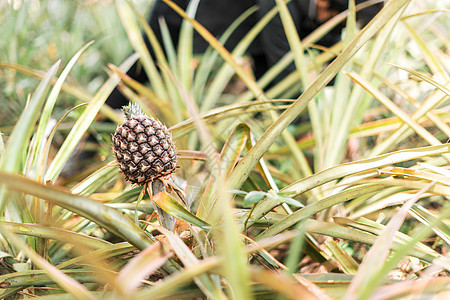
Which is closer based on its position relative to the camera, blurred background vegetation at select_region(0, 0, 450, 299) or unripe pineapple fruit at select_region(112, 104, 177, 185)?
blurred background vegetation at select_region(0, 0, 450, 299)

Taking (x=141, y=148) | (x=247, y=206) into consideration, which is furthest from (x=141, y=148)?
(x=247, y=206)

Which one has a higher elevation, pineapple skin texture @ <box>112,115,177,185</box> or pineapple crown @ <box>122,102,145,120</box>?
pineapple crown @ <box>122,102,145,120</box>

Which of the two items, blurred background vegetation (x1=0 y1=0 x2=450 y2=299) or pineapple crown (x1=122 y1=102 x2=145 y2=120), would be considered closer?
blurred background vegetation (x1=0 y1=0 x2=450 y2=299)

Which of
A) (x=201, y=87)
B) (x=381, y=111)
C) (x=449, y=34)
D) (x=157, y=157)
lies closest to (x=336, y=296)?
(x=157, y=157)

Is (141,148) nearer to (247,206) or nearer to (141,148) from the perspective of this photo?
(141,148)

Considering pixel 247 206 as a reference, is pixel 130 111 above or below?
above

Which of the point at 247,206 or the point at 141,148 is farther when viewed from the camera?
the point at 247,206

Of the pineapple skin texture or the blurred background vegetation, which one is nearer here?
the blurred background vegetation
